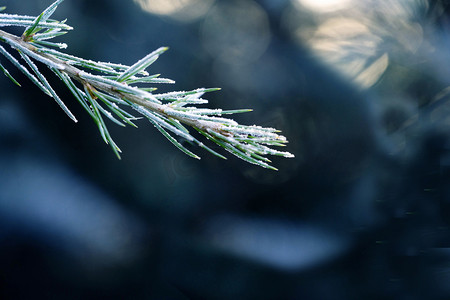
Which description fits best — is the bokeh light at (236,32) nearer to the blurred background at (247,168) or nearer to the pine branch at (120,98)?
the blurred background at (247,168)

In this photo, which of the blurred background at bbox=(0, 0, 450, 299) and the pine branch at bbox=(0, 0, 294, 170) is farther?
the blurred background at bbox=(0, 0, 450, 299)

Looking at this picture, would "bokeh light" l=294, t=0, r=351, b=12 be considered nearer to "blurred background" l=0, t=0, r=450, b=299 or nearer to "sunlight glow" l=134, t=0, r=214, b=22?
"blurred background" l=0, t=0, r=450, b=299

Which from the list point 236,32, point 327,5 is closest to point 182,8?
point 236,32

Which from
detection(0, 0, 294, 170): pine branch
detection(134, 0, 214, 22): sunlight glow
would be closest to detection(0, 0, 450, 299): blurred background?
detection(134, 0, 214, 22): sunlight glow

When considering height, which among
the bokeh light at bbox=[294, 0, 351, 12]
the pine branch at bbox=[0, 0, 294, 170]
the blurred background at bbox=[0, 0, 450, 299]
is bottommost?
the pine branch at bbox=[0, 0, 294, 170]

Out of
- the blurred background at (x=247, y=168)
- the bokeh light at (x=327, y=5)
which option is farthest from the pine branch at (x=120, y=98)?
the bokeh light at (x=327, y=5)

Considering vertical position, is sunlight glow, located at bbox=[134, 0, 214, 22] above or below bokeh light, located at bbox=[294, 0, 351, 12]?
below

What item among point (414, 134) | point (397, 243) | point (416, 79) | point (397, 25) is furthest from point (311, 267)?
point (397, 25)

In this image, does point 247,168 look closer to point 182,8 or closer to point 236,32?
point 236,32
